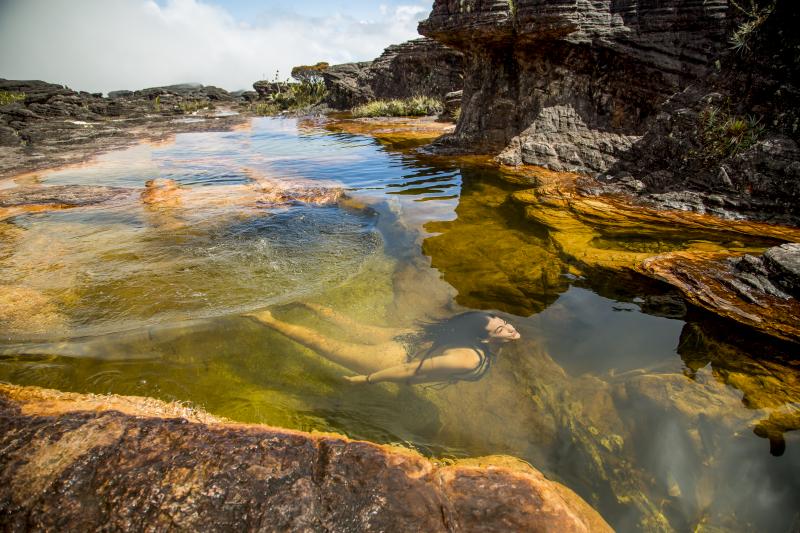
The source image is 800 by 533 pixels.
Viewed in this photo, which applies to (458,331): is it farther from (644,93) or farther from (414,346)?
(644,93)

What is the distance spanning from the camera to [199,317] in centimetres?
325

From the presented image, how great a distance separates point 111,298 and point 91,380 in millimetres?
1240

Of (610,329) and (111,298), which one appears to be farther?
(111,298)

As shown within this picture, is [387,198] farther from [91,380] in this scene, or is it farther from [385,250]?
[91,380]

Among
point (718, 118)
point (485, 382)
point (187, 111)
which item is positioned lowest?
point (485, 382)

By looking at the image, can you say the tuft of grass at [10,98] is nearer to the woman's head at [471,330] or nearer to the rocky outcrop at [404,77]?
the rocky outcrop at [404,77]

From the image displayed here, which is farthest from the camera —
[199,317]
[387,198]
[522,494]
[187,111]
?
[187,111]

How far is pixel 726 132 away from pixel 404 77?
20.2 meters

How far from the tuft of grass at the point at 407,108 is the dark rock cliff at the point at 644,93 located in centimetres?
917

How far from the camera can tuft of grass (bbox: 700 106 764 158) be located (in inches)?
208

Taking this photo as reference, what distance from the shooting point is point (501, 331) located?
3.10 meters

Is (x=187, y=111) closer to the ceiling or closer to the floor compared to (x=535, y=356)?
closer to the ceiling

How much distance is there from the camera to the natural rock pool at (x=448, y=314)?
2047 millimetres

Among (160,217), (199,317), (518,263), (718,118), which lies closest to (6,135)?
(160,217)
